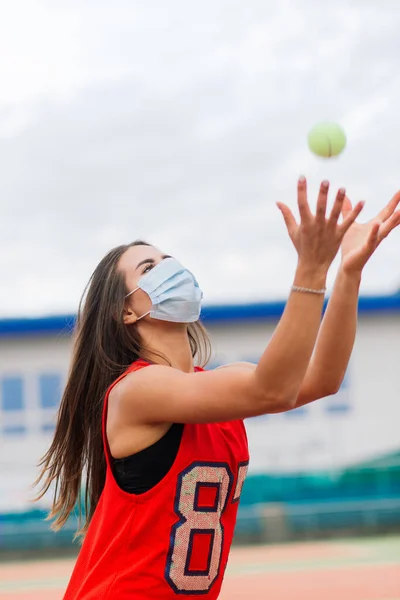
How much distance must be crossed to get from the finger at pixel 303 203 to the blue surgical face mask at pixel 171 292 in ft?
2.65

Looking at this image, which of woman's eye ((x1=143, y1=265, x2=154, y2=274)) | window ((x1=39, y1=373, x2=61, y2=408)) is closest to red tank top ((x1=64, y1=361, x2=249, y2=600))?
woman's eye ((x1=143, y1=265, x2=154, y2=274))

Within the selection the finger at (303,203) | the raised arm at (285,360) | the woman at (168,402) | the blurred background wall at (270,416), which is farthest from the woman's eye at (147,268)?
the blurred background wall at (270,416)

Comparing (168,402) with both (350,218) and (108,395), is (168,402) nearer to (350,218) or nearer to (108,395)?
(108,395)

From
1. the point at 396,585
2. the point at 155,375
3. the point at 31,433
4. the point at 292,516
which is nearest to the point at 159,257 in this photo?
the point at 155,375

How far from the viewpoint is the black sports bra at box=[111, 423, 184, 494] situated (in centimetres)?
329

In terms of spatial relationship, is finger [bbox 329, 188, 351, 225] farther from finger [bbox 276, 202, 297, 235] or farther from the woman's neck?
the woman's neck

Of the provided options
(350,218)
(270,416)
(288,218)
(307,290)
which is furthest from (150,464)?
(270,416)

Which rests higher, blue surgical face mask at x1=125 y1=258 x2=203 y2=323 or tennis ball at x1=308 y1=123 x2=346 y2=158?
tennis ball at x1=308 y1=123 x2=346 y2=158

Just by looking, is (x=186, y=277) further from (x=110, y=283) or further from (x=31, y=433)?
(x=31, y=433)

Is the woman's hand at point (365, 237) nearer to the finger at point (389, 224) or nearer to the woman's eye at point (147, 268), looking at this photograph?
the finger at point (389, 224)

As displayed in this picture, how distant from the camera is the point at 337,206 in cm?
295

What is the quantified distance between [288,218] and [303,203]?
0.11 m

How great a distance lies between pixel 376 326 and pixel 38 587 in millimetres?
10823

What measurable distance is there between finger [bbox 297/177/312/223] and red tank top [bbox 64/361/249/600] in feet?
2.79
